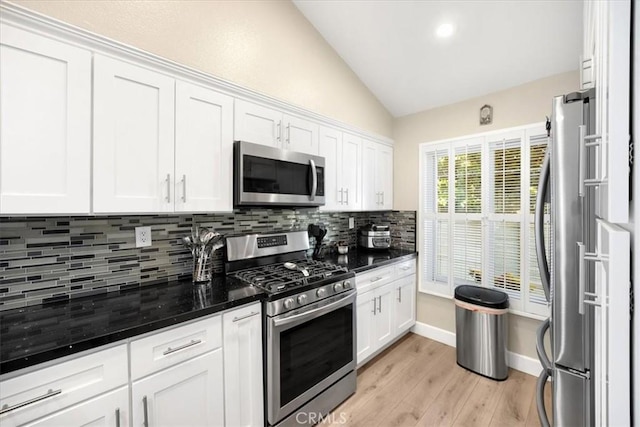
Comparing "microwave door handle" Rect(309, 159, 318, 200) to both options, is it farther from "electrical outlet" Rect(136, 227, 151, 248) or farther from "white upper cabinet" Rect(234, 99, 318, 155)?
"electrical outlet" Rect(136, 227, 151, 248)

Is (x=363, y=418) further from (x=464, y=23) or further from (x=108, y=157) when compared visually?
(x=464, y=23)

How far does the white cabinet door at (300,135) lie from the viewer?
224 centimetres

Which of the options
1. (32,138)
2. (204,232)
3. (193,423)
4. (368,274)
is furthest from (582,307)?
(32,138)

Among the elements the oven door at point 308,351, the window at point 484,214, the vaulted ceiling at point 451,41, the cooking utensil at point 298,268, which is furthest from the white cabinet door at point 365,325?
the vaulted ceiling at point 451,41

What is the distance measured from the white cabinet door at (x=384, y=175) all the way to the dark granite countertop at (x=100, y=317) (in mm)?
1998

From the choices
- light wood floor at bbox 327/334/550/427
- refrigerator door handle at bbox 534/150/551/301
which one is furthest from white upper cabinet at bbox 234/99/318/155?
light wood floor at bbox 327/334/550/427

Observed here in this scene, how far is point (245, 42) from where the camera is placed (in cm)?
209

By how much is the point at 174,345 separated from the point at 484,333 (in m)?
2.42

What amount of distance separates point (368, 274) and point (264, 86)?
176 centimetres

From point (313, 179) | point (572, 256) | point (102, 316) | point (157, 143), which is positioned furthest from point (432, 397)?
point (157, 143)

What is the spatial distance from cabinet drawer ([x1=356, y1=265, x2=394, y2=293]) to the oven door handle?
0.21 metres

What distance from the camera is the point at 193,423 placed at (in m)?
1.38

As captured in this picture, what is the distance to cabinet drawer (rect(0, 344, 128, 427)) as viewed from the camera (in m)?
0.94

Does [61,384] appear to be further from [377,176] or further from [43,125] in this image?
[377,176]
